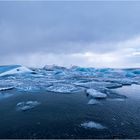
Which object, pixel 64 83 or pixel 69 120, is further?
pixel 64 83

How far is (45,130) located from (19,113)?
5.50 feet

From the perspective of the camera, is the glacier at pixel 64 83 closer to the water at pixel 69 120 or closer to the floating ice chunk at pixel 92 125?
the water at pixel 69 120

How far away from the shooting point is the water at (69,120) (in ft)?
12.9

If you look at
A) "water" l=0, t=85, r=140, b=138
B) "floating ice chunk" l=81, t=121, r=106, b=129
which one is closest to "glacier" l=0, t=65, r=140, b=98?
"water" l=0, t=85, r=140, b=138

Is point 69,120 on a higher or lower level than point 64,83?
lower

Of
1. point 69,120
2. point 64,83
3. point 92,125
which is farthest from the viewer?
point 64,83

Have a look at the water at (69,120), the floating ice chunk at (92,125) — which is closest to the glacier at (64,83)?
the water at (69,120)

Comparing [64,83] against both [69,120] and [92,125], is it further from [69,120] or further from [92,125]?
[92,125]

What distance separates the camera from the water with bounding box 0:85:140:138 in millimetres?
3940

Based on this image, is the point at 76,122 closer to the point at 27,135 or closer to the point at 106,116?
the point at 106,116

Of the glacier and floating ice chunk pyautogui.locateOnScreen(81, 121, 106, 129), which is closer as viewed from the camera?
floating ice chunk pyautogui.locateOnScreen(81, 121, 106, 129)

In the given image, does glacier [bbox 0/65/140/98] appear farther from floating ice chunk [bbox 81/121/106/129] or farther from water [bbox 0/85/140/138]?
floating ice chunk [bbox 81/121/106/129]

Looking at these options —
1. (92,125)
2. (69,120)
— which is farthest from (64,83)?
(92,125)

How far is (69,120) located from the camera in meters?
4.80
